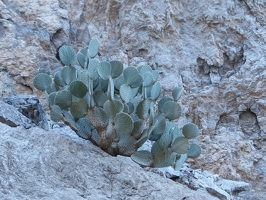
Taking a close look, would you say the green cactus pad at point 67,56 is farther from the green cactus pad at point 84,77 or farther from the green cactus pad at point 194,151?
the green cactus pad at point 194,151

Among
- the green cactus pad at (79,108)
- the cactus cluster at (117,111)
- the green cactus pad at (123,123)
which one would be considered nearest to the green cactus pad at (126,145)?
the cactus cluster at (117,111)

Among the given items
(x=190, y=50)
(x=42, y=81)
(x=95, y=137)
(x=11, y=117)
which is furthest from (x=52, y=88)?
(x=190, y=50)

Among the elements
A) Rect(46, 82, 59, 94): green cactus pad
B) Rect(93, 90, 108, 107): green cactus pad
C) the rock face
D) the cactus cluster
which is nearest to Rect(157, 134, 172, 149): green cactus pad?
the cactus cluster

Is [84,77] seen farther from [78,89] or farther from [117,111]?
[117,111]

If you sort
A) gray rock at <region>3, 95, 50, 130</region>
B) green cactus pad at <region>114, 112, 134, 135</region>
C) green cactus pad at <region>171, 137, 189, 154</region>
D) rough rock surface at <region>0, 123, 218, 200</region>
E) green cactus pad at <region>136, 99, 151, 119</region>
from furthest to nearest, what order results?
gray rock at <region>3, 95, 50, 130</region> < green cactus pad at <region>136, 99, 151, 119</region> < green cactus pad at <region>171, 137, 189, 154</region> < green cactus pad at <region>114, 112, 134, 135</region> < rough rock surface at <region>0, 123, 218, 200</region>

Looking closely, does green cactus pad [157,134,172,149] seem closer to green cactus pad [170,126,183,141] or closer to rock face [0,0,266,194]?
green cactus pad [170,126,183,141]

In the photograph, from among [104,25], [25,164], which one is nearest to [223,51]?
[104,25]

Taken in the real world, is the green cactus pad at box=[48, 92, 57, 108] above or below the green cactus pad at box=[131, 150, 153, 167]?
above
